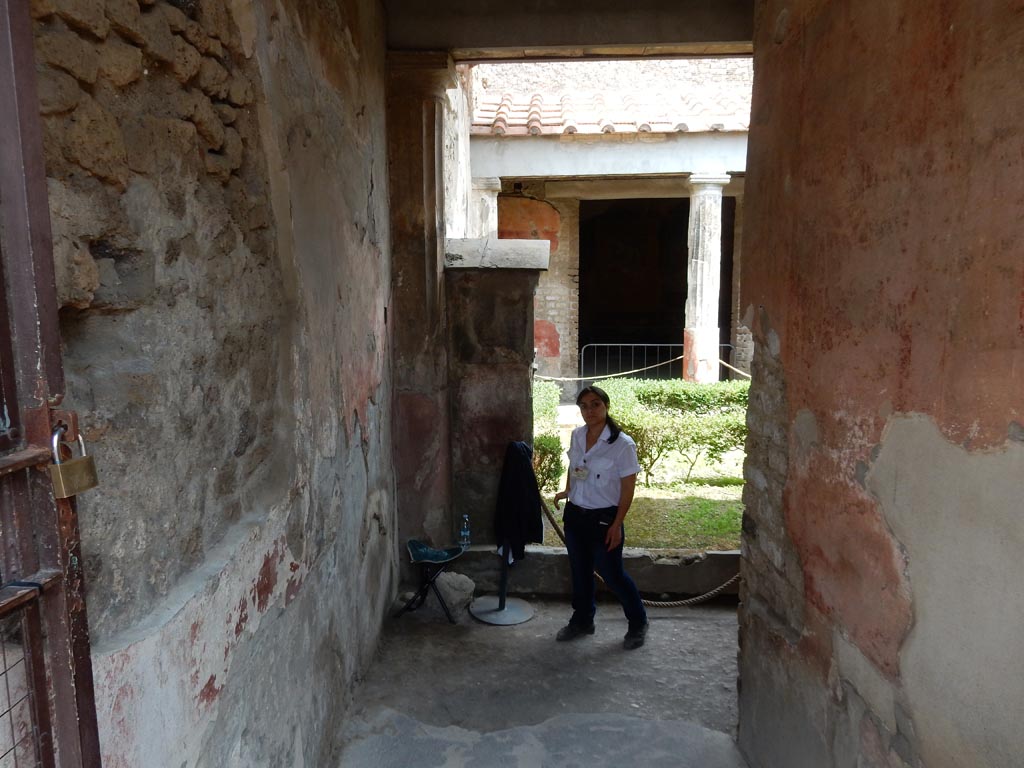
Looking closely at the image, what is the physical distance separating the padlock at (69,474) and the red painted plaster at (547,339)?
1250 cm

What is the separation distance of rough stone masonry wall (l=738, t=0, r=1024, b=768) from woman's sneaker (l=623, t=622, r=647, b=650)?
1.13 m

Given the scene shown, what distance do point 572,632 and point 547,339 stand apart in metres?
9.75

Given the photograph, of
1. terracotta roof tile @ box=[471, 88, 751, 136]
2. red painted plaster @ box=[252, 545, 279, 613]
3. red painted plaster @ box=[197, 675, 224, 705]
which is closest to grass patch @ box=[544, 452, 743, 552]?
red painted plaster @ box=[252, 545, 279, 613]

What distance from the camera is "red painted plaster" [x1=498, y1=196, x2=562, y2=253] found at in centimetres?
1288

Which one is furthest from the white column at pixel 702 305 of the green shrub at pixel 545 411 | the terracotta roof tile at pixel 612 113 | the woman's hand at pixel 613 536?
the woman's hand at pixel 613 536

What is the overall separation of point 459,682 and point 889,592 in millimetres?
2299

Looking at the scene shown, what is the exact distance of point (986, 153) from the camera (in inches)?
59.8

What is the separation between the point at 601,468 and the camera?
3.86 m

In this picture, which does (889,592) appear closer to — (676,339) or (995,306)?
(995,306)

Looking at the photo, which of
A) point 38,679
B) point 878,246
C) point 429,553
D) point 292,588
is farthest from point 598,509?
point 38,679

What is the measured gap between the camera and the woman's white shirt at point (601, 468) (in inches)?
151

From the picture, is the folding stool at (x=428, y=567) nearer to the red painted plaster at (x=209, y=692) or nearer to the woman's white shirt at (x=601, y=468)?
the woman's white shirt at (x=601, y=468)

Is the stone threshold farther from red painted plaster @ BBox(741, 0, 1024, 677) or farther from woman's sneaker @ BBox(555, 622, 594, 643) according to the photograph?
red painted plaster @ BBox(741, 0, 1024, 677)

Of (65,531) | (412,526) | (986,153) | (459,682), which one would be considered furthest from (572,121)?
(65,531)
